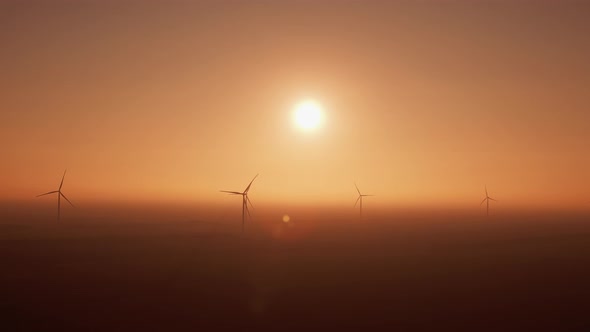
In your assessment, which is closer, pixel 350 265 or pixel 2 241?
pixel 350 265

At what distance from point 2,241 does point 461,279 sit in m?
149

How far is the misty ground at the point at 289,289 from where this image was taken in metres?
60.1

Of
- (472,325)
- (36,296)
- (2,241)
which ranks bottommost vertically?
(472,325)

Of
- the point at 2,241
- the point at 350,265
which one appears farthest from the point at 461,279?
the point at 2,241

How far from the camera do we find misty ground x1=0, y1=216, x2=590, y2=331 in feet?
197

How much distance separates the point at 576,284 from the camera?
87.1m

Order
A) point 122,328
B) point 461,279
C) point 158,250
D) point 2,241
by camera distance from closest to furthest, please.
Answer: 1. point 122,328
2. point 461,279
3. point 158,250
4. point 2,241

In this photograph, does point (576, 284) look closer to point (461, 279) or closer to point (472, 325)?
point (461, 279)

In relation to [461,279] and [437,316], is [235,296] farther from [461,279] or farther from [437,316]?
[461,279]

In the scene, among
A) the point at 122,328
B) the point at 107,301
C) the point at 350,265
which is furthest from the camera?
the point at 350,265

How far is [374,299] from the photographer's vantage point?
240 ft

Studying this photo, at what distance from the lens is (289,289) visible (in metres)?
81.3

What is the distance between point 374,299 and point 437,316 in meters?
12.3

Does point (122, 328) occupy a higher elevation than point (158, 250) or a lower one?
lower
